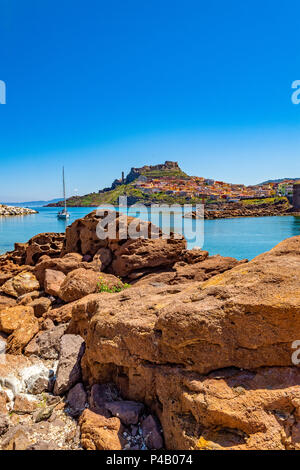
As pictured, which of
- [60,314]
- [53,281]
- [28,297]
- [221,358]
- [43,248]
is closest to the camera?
[221,358]

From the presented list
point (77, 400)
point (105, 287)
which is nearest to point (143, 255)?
point (105, 287)

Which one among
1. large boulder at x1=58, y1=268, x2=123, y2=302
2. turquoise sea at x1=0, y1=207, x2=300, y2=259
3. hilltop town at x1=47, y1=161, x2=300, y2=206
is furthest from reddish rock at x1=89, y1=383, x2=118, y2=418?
hilltop town at x1=47, y1=161, x2=300, y2=206

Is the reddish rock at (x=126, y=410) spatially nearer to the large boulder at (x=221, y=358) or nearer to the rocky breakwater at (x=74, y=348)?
the rocky breakwater at (x=74, y=348)

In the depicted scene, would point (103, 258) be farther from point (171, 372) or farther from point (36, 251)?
point (171, 372)

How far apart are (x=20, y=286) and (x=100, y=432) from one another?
6504 millimetres

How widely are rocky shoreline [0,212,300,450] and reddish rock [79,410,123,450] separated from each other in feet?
0.04

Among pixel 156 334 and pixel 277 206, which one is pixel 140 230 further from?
pixel 277 206

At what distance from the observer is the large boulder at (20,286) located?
30.1 ft

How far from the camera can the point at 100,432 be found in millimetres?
3770

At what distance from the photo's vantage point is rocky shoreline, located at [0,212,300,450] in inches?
128

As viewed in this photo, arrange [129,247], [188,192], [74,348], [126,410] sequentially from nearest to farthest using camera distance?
[126,410], [74,348], [129,247], [188,192]

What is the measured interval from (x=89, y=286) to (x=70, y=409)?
3435 millimetres

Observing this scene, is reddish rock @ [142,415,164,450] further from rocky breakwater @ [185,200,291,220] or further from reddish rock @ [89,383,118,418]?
rocky breakwater @ [185,200,291,220]
